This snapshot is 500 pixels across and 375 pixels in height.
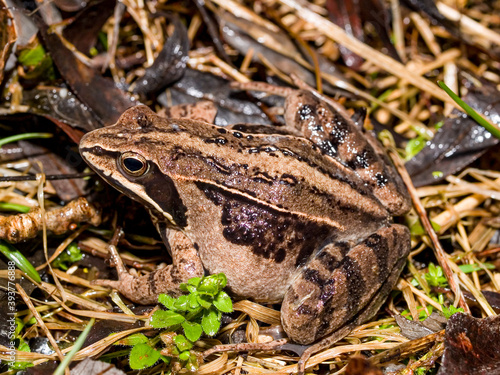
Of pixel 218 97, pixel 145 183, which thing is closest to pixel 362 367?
pixel 145 183

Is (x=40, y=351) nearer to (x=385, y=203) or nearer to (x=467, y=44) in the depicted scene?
(x=385, y=203)

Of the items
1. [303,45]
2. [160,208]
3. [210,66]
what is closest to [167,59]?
[210,66]

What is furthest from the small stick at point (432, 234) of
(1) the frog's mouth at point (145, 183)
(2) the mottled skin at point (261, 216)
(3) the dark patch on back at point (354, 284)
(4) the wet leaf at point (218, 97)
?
(1) the frog's mouth at point (145, 183)

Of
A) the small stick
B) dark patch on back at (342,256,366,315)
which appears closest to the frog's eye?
dark patch on back at (342,256,366,315)

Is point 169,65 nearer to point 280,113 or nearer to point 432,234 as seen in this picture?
point 280,113

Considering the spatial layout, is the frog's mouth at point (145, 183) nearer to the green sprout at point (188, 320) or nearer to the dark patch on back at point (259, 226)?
the dark patch on back at point (259, 226)

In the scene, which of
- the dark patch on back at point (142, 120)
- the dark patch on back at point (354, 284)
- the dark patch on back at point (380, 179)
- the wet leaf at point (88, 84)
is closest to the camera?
Answer: the dark patch on back at point (354, 284)
